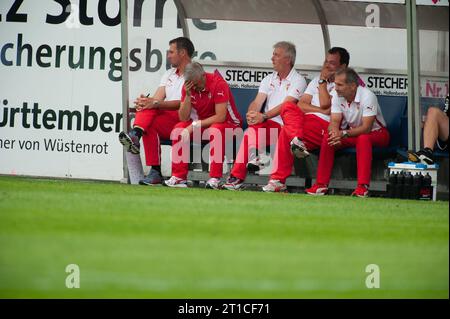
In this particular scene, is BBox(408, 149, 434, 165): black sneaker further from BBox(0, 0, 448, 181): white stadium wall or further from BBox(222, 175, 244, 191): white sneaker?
BBox(0, 0, 448, 181): white stadium wall

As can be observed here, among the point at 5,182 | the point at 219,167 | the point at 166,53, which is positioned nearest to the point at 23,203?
the point at 5,182

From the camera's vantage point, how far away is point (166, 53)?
15.4 meters

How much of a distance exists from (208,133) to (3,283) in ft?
28.1

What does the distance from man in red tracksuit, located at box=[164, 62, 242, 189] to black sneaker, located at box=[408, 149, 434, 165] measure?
7.07ft

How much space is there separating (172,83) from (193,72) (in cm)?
84

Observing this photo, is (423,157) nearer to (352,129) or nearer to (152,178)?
(352,129)

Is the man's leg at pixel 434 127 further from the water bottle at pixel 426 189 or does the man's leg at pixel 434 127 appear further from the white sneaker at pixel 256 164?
the white sneaker at pixel 256 164

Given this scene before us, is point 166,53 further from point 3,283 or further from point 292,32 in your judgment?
point 3,283

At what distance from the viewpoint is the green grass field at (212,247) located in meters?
5.65

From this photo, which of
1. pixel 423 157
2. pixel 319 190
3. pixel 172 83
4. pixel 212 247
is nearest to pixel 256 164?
pixel 319 190

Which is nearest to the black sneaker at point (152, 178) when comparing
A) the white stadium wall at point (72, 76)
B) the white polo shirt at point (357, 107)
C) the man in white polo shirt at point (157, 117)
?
the man in white polo shirt at point (157, 117)

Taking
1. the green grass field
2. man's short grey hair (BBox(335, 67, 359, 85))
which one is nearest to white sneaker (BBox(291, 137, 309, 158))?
man's short grey hair (BBox(335, 67, 359, 85))

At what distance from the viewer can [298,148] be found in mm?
13453

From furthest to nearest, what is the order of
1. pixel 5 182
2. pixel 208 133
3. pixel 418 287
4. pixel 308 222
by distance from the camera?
pixel 208 133
pixel 5 182
pixel 308 222
pixel 418 287
